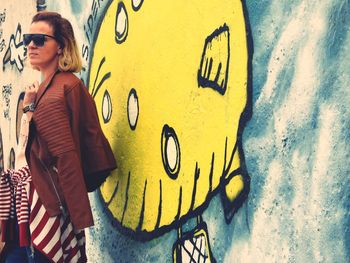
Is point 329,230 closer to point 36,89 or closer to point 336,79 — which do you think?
point 336,79

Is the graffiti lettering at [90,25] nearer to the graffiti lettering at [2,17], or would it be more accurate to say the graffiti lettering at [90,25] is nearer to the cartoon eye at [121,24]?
the cartoon eye at [121,24]

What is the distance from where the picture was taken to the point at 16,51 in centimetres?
616

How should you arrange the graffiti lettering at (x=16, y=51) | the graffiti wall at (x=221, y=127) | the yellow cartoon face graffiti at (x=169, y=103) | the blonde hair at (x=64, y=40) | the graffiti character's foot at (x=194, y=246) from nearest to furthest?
the graffiti wall at (x=221, y=127) → the yellow cartoon face graffiti at (x=169, y=103) → the graffiti character's foot at (x=194, y=246) → the blonde hair at (x=64, y=40) → the graffiti lettering at (x=16, y=51)

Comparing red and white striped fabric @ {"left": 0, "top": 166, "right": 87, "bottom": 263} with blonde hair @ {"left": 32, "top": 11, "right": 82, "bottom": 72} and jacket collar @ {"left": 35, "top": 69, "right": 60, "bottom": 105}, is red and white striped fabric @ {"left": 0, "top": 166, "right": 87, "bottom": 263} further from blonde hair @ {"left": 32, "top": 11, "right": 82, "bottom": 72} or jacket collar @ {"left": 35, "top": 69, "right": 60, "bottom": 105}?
blonde hair @ {"left": 32, "top": 11, "right": 82, "bottom": 72}

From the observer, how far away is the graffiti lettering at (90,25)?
4426 millimetres

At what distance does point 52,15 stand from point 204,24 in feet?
2.89

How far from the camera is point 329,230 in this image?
2.46 metres

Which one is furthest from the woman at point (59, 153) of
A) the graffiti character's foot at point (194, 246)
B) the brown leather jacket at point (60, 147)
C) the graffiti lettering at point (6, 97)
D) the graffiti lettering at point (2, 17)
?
the graffiti lettering at point (2, 17)

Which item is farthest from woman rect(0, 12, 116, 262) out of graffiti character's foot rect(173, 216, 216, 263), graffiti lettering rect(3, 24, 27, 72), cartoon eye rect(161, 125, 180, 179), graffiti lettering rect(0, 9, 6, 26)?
graffiti lettering rect(0, 9, 6, 26)

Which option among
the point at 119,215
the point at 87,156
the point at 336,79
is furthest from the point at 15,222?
the point at 336,79

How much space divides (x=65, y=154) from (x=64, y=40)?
68 centimetres

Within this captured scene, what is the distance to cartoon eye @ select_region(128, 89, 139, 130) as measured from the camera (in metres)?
3.90

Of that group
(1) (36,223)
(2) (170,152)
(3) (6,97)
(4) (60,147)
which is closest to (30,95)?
(4) (60,147)

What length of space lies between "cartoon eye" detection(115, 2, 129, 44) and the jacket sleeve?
0.83 metres
